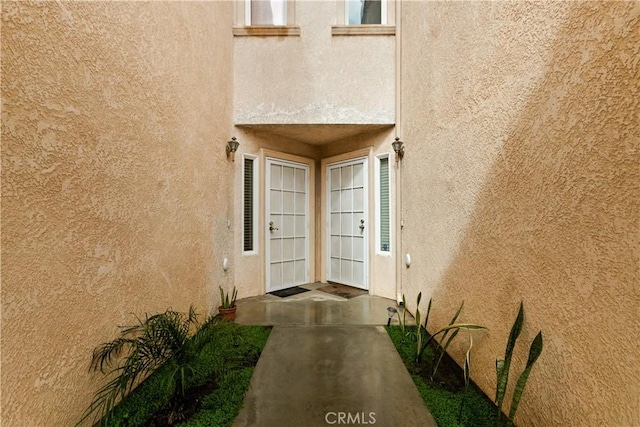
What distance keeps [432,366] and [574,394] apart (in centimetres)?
120

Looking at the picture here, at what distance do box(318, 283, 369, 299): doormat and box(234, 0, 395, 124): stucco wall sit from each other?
2652 millimetres

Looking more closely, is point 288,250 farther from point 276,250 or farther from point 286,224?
point 286,224

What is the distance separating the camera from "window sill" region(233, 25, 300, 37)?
3.98 metres

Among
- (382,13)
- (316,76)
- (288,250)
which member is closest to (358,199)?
(288,250)

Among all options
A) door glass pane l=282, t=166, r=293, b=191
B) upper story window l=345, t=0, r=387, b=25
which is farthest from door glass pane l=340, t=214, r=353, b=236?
upper story window l=345, t=0, r=387, b=25

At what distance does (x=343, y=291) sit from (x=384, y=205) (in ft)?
5.12

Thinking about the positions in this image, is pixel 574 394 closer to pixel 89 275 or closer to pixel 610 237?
pixel 610 237

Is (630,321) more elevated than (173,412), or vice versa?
(630,321)

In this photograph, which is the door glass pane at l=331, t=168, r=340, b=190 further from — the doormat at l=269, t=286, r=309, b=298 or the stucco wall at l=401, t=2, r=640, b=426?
the stucco wall at l=401, t=2, r=640, b=426

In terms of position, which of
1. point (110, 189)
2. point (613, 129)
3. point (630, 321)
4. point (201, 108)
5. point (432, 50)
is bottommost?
point (630, 321)

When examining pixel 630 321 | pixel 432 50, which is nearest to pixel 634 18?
pixel 630 321

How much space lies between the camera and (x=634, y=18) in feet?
3.22

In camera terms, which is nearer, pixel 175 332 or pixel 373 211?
pixel 175 332

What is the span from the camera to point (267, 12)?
13.8 feet
